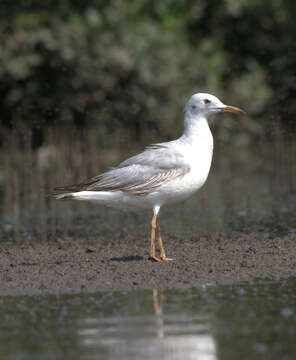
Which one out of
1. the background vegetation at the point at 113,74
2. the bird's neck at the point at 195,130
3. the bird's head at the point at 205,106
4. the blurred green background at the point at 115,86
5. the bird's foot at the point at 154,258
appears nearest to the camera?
the bird's foot at the point at 154,258

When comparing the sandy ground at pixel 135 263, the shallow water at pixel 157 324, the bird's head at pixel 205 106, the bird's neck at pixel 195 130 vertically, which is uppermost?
the bird's head at pixel 205 106

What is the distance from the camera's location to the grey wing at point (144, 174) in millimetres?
9375

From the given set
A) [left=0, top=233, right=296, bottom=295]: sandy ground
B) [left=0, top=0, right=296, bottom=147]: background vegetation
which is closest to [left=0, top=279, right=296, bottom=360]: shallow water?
[left=0, top=233, right=296, bottom=295]: sandy ground

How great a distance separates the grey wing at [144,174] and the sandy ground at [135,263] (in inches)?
33.4

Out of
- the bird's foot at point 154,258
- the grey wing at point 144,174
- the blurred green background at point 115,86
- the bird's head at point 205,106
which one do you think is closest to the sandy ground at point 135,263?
the bird's foot at point 154,258

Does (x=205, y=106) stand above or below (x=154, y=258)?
above

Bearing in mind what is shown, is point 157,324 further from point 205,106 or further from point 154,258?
point 205,106

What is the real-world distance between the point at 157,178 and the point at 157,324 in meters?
3.38

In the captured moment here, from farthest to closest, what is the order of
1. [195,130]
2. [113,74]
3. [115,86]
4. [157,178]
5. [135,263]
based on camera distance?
[115,86] → [113,74] → [195,130] → [157,178] → [135,263]

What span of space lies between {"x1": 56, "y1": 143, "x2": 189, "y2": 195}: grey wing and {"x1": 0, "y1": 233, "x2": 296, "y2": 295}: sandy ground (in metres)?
0.85

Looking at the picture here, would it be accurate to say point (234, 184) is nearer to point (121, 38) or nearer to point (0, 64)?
point (121, 38)

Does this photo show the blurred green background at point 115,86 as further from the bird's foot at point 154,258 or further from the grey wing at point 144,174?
the bird's foot at point 154,258

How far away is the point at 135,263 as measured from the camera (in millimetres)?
9312

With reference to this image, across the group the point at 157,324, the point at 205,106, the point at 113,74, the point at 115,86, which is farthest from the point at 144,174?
the point at 115,86
